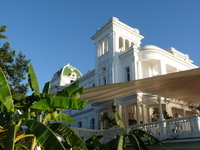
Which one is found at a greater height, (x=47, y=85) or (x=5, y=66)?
(x=5, y=66)

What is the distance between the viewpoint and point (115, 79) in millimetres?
20797

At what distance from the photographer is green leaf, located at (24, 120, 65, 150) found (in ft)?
18.2

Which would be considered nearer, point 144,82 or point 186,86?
point 144,82

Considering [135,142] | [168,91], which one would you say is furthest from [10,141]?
[168,91]

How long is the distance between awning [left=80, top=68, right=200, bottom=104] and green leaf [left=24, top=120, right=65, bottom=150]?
3591mm

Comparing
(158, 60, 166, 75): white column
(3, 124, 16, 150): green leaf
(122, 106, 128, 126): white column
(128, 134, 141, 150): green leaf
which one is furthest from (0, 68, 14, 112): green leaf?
(158, 60, 166, 75): white column

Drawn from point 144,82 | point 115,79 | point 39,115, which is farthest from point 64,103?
point 115,79

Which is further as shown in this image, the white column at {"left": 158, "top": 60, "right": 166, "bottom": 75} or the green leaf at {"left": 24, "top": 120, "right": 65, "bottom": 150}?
the white column at {"left": 158, "top": 60, "right": 166, "bottom": 75}

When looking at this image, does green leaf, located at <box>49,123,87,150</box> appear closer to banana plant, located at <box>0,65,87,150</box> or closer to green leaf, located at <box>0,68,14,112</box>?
banana plant, located at <box>0,65,87,150</box>

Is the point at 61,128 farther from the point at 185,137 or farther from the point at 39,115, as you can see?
the point at 185,137

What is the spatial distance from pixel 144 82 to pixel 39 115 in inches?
182

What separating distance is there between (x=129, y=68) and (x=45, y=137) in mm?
15348

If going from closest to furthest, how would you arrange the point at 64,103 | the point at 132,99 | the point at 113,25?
the point at 64,103, the point at 132,99, the point at 113,25

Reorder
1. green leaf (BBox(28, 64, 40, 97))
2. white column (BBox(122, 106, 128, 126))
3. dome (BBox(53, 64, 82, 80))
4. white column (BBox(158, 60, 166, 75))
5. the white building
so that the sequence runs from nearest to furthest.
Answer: green leaf (BBox(28, 64, 40, 97))
the white building
white column (BBox(122, 106, 128, 126))
white column (BBox(158, 60, 166, 75))
dome (BBox(53, 64, 82, 80))
